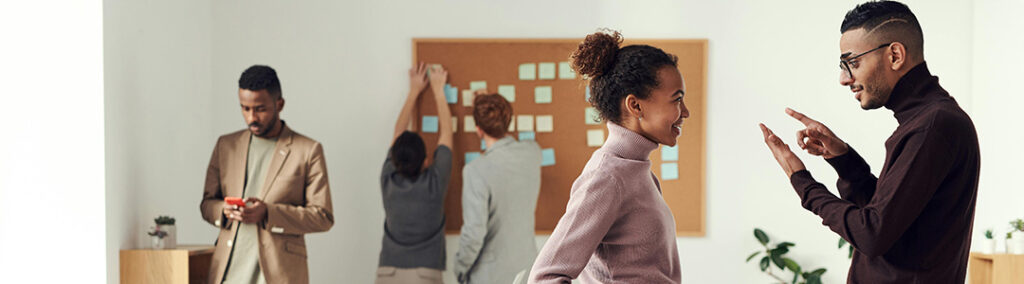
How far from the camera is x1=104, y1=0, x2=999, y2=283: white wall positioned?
4785 mm

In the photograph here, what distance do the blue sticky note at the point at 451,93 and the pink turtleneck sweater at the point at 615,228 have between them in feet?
9.95

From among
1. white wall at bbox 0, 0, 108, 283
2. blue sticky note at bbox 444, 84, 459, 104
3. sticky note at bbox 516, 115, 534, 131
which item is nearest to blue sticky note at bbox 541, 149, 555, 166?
sticky note at bbox 516, 115, 534, 131

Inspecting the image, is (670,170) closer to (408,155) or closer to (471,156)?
(471,156)

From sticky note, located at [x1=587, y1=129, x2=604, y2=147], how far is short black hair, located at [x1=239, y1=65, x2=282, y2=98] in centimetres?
189

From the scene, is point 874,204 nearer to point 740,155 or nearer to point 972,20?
point 740,155

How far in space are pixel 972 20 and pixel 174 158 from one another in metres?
4.37

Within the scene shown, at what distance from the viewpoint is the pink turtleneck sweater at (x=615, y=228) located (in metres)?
1.68

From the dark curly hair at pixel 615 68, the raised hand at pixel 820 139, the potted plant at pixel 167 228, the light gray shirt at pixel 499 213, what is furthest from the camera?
the light gray shirt at pixel 499 213

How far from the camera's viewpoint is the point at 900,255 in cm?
194

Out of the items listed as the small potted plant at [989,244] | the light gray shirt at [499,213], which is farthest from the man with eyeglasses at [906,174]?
the light gray shirt at [499,213]

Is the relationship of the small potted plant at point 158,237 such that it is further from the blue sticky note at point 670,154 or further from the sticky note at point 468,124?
the blue sticky note at point 670,154

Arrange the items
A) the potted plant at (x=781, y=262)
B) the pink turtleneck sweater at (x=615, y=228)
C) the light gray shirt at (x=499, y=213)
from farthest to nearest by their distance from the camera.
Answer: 1. the potted plant at (x=781, y=262)
2. the light gray shirt at (x=499, y=213)
3. the pink turtleneck sweater at (x=615, y=228)

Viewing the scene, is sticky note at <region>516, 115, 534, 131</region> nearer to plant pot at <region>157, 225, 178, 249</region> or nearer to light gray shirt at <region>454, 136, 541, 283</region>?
light gray shirt at <region>454, 136, 541, 283</region>

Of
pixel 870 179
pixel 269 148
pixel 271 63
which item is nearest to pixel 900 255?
pixel 870 179
